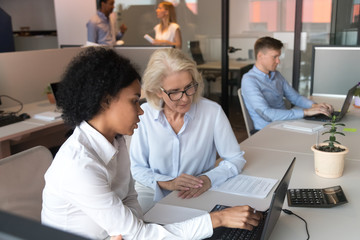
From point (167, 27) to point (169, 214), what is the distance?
405 centimetres

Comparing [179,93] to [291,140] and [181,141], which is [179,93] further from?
[291,140]

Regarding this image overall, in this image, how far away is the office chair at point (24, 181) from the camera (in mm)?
1399

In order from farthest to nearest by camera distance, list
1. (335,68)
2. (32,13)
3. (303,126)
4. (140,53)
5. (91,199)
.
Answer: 1. (32,13)
2. (140,53)
3. (335,68)
4. (303,126)
5. (91,199)

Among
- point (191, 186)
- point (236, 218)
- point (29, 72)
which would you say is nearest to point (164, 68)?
point (191, 186)

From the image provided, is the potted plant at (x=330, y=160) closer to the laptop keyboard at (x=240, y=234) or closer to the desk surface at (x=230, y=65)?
the laptop keyboard at (x=240, y=234)

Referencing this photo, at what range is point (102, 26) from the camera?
5.04 m

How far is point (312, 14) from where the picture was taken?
14.8 ft

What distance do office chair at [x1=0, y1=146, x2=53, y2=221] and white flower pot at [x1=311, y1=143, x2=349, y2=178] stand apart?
112cm

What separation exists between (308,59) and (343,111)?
2.09 m

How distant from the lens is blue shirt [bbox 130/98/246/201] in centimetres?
183

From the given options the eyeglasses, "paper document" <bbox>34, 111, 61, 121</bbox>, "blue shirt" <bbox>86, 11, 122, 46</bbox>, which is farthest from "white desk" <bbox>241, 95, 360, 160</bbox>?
"blue shirt" <bbox>86, 11, 122, 46</bbox>

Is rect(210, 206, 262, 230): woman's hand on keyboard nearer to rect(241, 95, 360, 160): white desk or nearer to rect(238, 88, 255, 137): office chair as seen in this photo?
rect(241, 95, 360, 160): white desk

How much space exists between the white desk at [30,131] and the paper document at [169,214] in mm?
919

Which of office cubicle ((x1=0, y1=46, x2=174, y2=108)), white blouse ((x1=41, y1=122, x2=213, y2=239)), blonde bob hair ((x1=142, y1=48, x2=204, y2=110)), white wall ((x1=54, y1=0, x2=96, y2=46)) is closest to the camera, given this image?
white blouse ((x1=41, y1=122, x2=213, y2=239))
